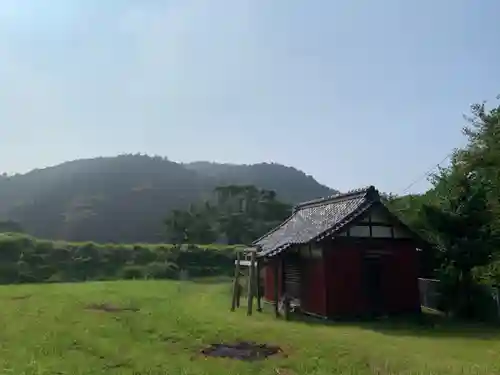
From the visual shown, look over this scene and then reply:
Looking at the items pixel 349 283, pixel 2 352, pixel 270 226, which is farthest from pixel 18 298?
pixel 270 226

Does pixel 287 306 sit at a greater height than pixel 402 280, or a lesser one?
lesser

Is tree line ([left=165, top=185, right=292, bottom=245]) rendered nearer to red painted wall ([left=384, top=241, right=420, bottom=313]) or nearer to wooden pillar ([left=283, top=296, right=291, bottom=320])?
wooden pillar ([left=283, top=296, right=291, bottom=320])

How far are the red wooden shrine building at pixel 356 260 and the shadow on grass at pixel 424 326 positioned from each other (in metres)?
0.62

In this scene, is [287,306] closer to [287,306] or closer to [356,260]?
[287,306]

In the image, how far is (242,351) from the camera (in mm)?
10734

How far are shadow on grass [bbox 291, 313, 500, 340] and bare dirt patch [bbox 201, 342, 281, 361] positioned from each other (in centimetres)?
427

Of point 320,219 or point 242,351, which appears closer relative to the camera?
point 242,351

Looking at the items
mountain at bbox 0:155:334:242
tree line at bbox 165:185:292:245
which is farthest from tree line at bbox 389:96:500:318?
mountain at bbox 0:155:334:242

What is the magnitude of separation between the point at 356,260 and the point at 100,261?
88.1 ft

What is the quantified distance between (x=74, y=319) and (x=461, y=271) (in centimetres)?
1218

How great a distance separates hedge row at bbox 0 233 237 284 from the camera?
3600 centimetres

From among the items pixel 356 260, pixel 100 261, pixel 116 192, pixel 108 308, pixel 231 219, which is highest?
pixel 116 192

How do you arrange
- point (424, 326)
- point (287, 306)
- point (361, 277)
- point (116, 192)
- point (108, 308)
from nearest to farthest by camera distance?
point (424, 326) < point (287, 306) < point (361, 277) < point (108, 308) < point (116, 192)

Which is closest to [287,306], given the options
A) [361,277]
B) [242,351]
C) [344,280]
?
[344,280]
